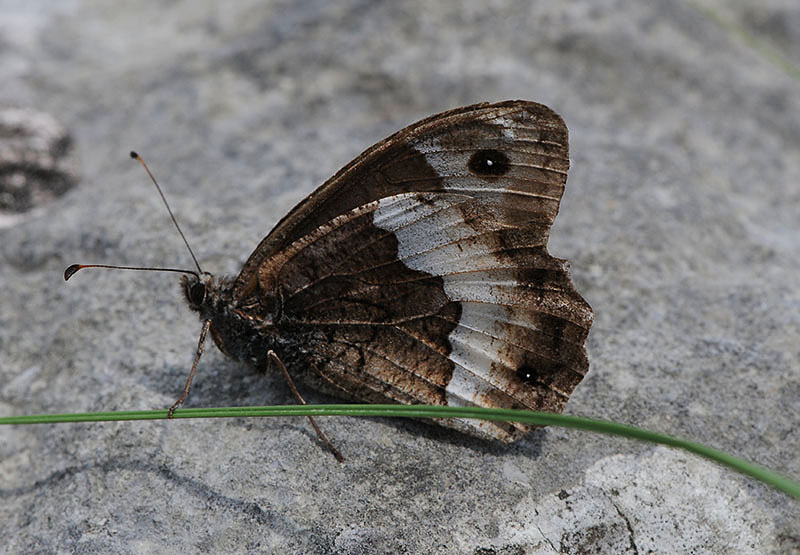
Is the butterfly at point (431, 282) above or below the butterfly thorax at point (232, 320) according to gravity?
above

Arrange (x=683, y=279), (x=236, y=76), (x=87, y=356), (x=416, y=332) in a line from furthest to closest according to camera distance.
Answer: (x=236, y=76)
(x=683, y=279)
(x=87, y=356)
(x=416, y=332)

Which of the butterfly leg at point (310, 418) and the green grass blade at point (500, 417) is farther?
the butterfly leg at point (310, 418)

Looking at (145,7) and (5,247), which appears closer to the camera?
(5,247)

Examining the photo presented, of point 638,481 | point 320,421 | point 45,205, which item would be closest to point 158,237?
point 45,205

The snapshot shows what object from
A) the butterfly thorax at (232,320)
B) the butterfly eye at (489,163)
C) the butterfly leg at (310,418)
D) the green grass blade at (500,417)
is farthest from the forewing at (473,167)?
the green grass blade at (500,417)

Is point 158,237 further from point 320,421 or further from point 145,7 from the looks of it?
point 145,7

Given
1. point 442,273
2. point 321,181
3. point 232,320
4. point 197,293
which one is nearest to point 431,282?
point 442,273

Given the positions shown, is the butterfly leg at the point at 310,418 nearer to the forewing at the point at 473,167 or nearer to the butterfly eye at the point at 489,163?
the forewing at the point at 473,167
